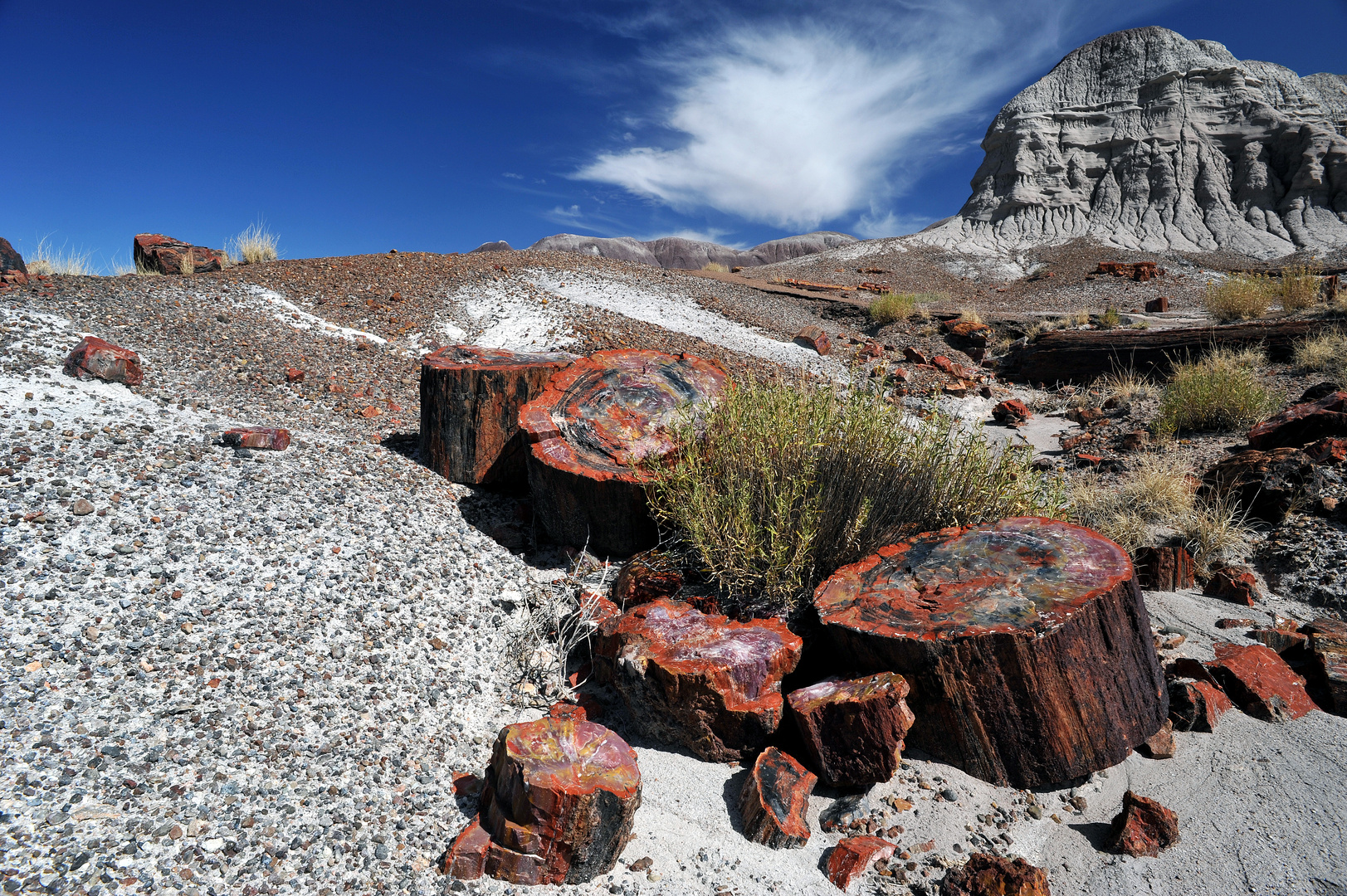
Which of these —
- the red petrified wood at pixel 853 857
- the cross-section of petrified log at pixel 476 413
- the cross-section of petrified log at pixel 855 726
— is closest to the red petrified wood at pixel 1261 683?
the cross-section of petrified log at pixel 855 726

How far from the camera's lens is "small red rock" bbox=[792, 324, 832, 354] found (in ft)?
32.4

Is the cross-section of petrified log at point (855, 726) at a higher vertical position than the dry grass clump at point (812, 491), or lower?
lower

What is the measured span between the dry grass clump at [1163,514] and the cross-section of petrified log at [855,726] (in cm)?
216

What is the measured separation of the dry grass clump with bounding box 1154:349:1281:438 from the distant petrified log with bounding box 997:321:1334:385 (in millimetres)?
1510

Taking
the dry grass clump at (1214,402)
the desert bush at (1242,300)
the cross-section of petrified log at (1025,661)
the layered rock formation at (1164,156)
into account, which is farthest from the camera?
the layered rock formation at (1164,156)

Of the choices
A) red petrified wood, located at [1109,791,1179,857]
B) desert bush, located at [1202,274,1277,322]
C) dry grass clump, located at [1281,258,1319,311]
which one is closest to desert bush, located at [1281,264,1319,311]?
dry grass clump, located at [1281,258,1319,311]

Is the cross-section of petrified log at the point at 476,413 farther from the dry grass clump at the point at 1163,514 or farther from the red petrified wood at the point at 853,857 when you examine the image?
the dry grass clump at the point at 1163,514

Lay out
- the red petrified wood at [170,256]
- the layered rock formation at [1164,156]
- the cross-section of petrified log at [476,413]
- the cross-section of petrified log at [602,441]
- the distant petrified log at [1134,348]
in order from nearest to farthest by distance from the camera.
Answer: the cross-section of petrified log at [602,441] → the cross-section of petrified log at [476,413] → the distant petrified log at [1134,348] → the red petrified wood at [170,256] → the layered rock formation at [1164,156]

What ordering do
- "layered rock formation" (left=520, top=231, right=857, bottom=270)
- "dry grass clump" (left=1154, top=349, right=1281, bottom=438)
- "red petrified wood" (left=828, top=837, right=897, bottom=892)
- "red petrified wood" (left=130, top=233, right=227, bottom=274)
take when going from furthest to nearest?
"layered rock formation" (left=520, top=231, right=857, bottom=270)
"red petrified wood" (left=130, top=233, right=227, bottom=274)
"dry grass clump" (left=1154, top=349, right=1281, bottom=438)
"red petrified wood" (left=828, top=837, right=897, bottom=892)

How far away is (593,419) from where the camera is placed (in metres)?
3.75

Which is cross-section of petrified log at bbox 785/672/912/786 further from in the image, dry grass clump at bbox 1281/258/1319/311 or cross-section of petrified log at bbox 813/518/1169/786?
dry grass clump at bbox 1281/258/1319/311

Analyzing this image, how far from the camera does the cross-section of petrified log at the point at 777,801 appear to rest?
211 cm

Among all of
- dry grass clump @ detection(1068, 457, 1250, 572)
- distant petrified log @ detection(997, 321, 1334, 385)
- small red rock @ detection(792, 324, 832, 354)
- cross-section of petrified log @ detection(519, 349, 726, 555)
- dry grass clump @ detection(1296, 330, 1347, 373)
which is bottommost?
dry grass clump @ detection(1068, 457, 1250, 572)

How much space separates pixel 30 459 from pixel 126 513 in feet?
2.29
